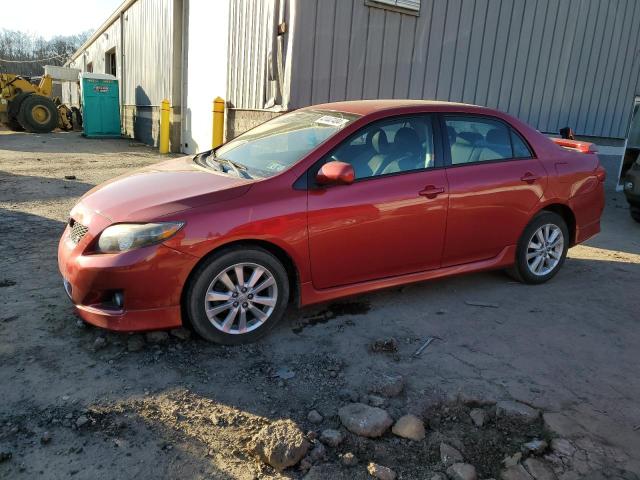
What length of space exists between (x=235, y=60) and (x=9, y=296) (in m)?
7.15

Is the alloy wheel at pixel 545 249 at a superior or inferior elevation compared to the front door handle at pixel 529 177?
inferior

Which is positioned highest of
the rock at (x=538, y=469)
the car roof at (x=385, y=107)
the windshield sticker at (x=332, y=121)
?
the car roof at (x=385, y=107)

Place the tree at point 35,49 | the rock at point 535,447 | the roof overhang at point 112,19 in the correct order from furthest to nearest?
the tree at point 35,49, the roof overhang at point 112,19, the rock at point 535,447

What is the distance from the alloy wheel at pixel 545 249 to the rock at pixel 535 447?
2533mm

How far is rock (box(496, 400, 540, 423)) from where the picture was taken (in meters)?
2.89

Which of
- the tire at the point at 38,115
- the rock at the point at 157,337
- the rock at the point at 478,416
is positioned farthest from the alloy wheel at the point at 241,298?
the tire at the point at 38,115

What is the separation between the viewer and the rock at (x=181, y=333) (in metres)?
3.59

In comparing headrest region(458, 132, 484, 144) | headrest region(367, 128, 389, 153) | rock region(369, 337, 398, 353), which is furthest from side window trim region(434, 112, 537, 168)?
rock region(369, 337, 398, 353)

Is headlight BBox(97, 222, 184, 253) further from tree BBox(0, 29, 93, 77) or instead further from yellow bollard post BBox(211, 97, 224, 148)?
tree BBox(0, 29, 93, 77)

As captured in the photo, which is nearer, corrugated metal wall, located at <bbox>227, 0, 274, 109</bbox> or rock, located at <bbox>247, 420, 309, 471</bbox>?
rock, located at <bbox>247, 420, 309, 471</bbox>

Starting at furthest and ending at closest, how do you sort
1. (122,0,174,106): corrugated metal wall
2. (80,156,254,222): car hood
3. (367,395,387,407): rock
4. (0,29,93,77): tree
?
(0,29,93,77): tree < (122,0,174,106): corrugated metal wall < (80,156,254,222): car hood < (367,395,387,407): rock

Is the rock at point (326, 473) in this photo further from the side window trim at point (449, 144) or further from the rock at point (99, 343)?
the side window trim at point (449, 144)

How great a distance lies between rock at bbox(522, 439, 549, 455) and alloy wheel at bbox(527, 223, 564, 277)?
8.31ft

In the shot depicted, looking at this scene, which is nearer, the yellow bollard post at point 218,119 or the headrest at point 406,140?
the headrest at point 406,140
